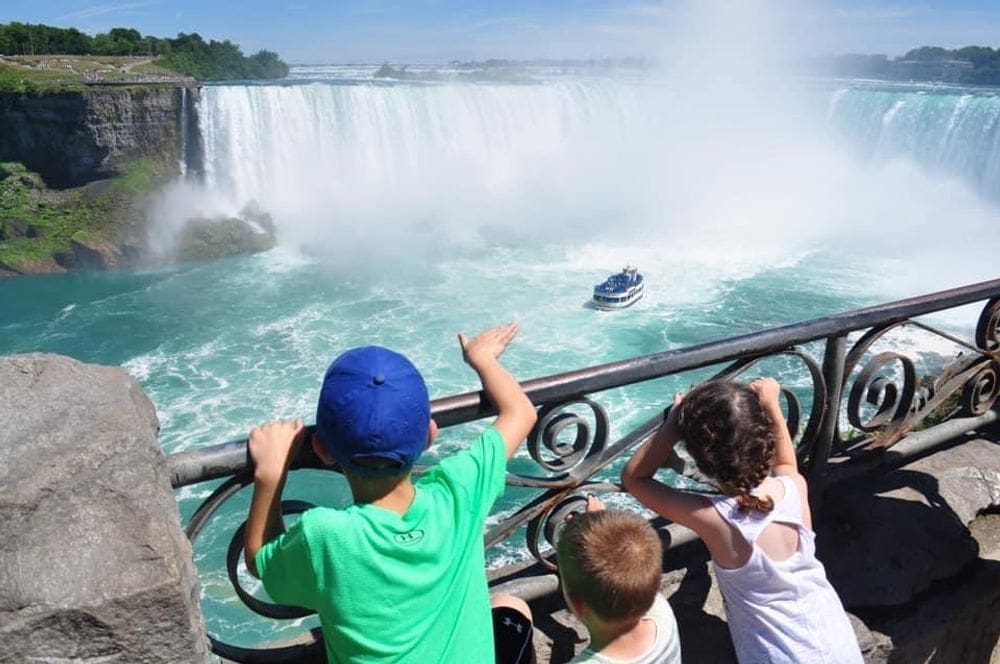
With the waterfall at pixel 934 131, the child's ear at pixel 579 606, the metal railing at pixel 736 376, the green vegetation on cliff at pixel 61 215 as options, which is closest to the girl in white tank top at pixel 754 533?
the metal railing at pixel 736 376

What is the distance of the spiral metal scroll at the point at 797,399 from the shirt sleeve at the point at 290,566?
4.01ft

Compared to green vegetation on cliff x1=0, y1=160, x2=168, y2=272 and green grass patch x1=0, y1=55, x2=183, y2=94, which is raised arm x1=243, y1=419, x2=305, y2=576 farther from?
green grass patch x1=0, y1=55, x2=183, y2=94

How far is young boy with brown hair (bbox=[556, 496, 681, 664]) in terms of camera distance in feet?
5.43

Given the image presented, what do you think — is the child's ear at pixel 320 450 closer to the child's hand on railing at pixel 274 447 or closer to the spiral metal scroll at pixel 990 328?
the child's hand on railing at pixel 274 447

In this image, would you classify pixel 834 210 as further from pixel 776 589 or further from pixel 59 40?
pixel 59 40

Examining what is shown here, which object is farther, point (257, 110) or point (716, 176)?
point (716, 176)

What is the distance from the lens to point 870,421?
8.66 feet

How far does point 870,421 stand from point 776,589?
3.36 feet

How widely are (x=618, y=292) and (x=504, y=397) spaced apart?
19916 millimetres

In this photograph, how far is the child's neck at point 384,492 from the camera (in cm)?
145

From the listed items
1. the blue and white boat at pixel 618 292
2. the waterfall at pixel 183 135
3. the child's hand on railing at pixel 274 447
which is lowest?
the blue and white boat at pixel 618 292

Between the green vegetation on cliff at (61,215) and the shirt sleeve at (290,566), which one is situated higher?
the shirt sleeve at (290,566)

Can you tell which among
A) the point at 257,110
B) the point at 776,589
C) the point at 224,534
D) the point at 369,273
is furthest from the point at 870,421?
the point at 257,110

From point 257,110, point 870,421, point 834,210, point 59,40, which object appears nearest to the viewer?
point 870,421
